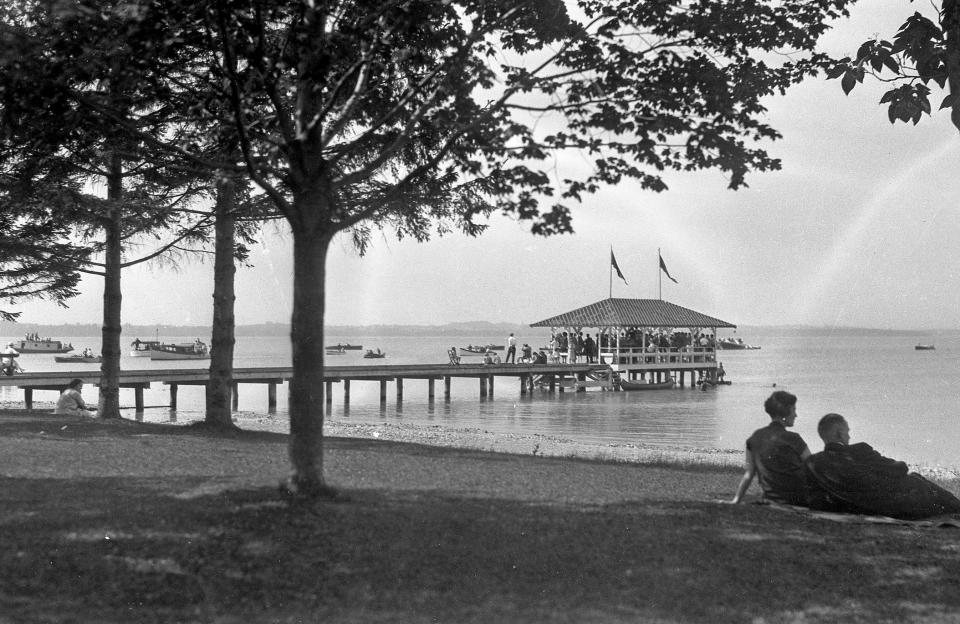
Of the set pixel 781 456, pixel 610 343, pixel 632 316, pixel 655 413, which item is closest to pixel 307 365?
pixel 781 456

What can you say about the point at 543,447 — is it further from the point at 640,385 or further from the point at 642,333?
the point at 642,333

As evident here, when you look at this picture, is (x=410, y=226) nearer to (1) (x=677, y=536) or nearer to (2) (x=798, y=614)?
(1) (x=677, y=536)

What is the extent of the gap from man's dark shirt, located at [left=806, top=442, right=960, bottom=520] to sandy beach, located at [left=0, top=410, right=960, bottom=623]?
0.84 ft

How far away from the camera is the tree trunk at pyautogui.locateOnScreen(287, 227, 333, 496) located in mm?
7617

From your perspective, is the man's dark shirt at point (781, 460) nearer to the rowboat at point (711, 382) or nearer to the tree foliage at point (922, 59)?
the tree foliage at point (922, 59)

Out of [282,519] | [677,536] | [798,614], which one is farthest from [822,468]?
[282,519]

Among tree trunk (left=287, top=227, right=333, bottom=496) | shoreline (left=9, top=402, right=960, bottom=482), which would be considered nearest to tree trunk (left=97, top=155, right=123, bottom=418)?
shoreline (left=9, top=402, right=960, bottom=482)

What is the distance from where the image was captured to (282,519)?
21.8 ft

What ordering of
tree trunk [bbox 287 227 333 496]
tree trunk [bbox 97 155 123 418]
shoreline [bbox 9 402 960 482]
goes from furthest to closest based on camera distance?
tree trunk [bbox 97 155 123 418], shoreline [bbox 9 402 960 482], tree trunk [bbox 287 227 333 496]

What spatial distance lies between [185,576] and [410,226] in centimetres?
760

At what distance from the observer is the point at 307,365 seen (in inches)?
303

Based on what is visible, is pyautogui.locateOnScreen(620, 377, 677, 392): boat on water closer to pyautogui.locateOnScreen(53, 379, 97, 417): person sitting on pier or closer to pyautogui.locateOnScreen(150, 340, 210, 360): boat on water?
pyautogui.locateOnScreen(53, 379, 97, 417): person sitting on pier

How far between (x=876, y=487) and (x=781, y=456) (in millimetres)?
783

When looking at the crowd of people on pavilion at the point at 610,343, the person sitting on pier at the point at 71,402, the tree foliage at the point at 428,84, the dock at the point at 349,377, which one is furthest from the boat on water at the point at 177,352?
the tree foliage at the point at 428,84
